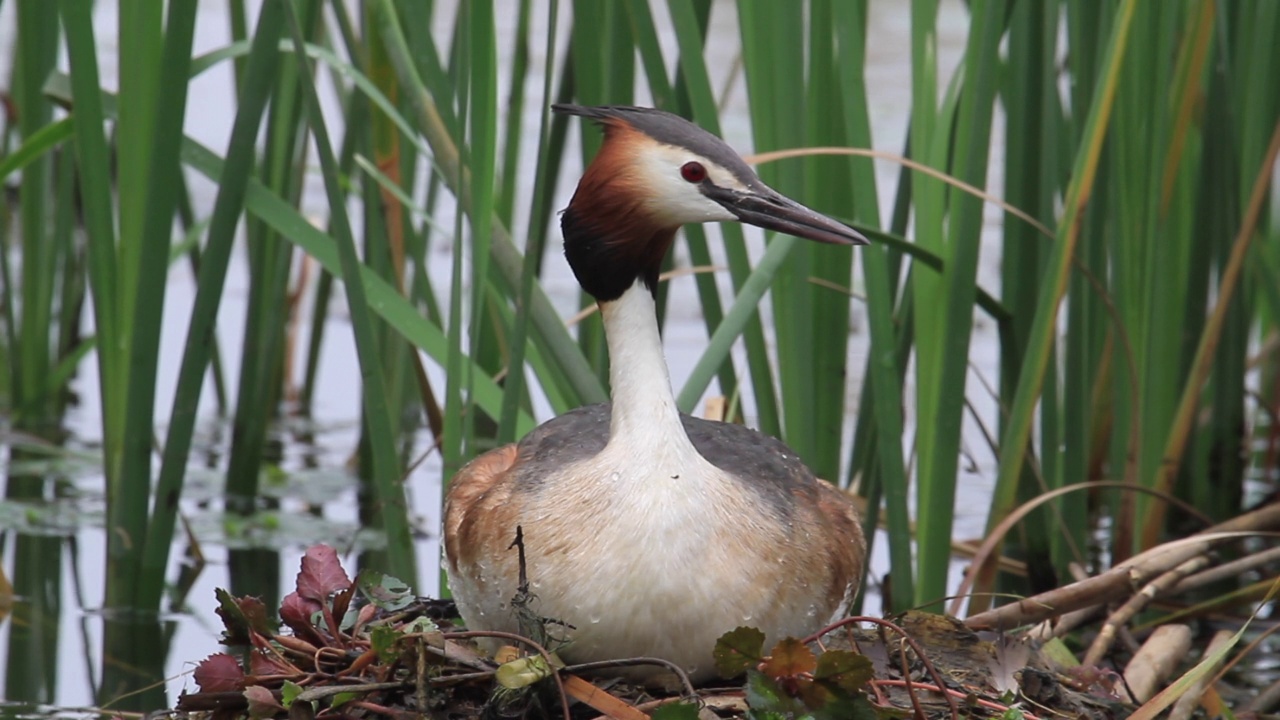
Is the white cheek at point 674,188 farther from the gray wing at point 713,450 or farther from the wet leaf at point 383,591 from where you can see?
the wet leaf at point 383,591

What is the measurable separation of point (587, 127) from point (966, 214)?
3.15 feet

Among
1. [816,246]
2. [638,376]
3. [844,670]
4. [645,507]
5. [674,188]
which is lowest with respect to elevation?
[844,670]

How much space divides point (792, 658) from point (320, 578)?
0.96m

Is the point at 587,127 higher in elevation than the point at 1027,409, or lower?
higher

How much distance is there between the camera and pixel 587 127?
445 cm

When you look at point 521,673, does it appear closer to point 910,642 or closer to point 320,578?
point 320,578

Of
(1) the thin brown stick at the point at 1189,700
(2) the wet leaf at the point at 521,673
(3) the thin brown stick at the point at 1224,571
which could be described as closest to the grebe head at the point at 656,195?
(2) the wet leaf at the point at 521,673

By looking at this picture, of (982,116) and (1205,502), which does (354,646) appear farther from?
(1205,502)

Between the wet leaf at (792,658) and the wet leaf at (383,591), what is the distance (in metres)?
0.88

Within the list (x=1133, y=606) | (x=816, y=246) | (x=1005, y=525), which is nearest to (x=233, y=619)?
(x=816, y=246)

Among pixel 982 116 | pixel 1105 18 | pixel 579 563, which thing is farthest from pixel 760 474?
pixel 1105 18

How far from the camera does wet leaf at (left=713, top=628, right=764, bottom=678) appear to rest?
3.14m

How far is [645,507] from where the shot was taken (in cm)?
329

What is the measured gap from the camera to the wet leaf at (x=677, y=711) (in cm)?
303
